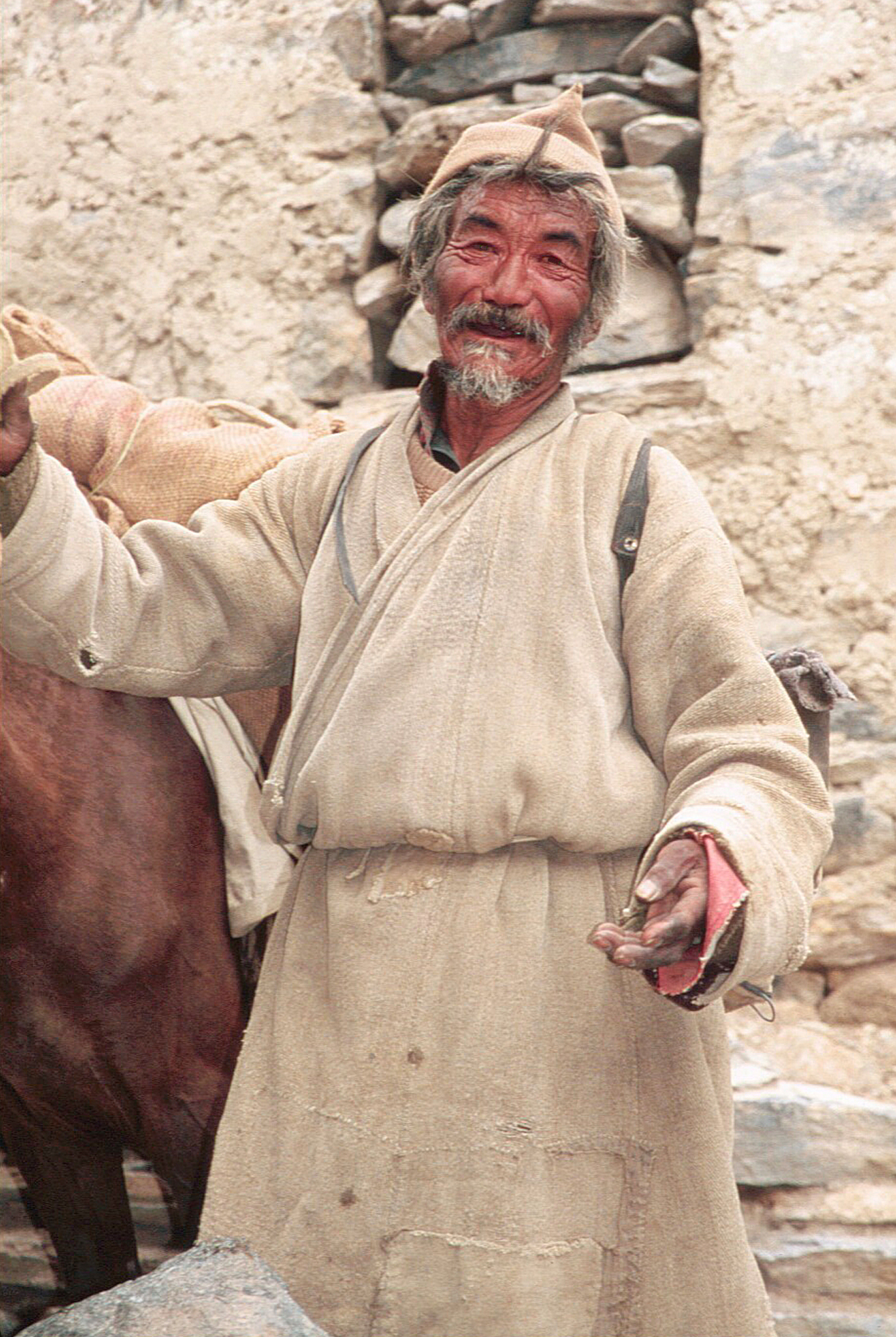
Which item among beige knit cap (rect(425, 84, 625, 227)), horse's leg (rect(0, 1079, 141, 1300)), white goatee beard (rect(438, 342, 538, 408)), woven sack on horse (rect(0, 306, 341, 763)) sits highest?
beige knit cap (rect(425, 84, 625, 227))

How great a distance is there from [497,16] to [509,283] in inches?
91.0

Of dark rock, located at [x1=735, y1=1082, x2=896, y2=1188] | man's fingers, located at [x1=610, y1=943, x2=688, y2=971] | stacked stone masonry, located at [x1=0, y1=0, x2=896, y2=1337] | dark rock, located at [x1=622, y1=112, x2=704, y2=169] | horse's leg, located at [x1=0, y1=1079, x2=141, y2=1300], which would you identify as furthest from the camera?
dark rock, located at [x1=622, y1=112, x2=704, y2=169]

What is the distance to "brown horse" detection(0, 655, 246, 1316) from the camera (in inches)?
84.4

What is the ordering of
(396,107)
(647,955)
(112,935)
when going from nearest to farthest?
1. (647,955)
2. (112,935)
3. (396,107)

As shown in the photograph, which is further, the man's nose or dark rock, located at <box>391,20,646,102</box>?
dark rock, located at <box>391,20,646,102</box>

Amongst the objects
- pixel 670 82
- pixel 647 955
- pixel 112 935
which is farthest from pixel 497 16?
pixel 647 955

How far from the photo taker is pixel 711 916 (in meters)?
1.45

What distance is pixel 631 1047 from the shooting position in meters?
1.75

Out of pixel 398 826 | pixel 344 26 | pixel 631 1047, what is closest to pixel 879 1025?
pixel 631 1047

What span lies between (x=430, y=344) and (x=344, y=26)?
36.3 inches

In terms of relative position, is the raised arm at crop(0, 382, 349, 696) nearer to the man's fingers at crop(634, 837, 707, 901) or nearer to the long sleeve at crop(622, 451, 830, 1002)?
the long sleeve at crop(622, 451, 830, 1002)

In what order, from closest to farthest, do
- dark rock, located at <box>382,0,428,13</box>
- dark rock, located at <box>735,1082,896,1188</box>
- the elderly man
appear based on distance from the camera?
1. the elderly man
2. dark rock, located at <box>735,1082,896,1188</box>
3. dark rock, located at <box>382,0,428,13</box>

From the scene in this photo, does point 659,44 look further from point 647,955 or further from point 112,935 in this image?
point 647,955

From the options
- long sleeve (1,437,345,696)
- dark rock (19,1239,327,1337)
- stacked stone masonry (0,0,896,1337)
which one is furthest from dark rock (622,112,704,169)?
dark rock (19,1239,327,1337)
